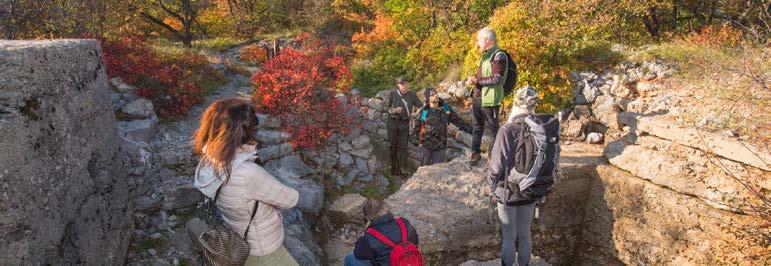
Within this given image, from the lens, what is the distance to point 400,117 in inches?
310

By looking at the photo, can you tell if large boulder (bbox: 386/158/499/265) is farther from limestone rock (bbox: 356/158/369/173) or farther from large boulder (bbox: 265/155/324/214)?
limestone rock (bbox: 356/158/369/173)

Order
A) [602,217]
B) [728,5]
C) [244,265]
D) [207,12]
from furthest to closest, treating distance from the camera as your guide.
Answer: [207,12] < [728,5] < [602,217] < [244,265]

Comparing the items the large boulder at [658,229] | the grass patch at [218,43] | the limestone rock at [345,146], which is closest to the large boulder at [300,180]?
the limestone rock at [345,146]

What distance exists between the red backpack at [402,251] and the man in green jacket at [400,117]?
4.33 m

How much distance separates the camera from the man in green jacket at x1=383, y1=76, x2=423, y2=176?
25.0ft

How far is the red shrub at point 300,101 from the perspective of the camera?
8.27 metres

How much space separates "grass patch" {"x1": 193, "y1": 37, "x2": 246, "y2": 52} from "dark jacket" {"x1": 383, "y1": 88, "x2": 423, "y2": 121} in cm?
1120

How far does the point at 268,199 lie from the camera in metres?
2.84

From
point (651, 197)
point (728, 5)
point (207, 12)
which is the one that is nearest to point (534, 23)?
point (651, 197)

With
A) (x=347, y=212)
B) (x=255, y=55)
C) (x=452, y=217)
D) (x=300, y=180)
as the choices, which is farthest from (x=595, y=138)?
(x=255, y=55)

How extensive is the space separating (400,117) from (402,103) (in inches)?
11.9

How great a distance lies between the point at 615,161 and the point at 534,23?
195 inches

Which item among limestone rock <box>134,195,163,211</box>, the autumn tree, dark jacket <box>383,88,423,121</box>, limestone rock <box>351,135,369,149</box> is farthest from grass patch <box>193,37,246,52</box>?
limestone rock <box>134,195,163,211</box>

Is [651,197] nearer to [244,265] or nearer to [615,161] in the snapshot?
[615,161]
